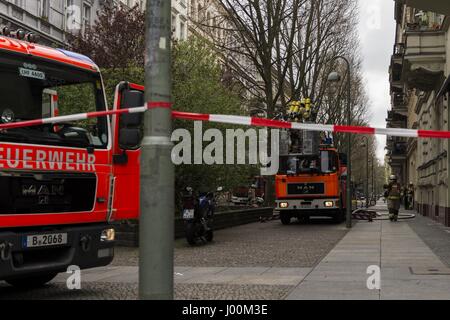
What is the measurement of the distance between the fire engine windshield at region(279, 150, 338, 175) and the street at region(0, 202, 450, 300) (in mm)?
5856

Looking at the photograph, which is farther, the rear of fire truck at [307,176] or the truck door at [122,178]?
the rear of fire truck at [307,176]

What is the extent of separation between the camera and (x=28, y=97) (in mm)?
6805

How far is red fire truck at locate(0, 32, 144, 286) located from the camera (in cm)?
632

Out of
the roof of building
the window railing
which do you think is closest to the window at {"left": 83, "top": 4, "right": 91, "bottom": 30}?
the window railing

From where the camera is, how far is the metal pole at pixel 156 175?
4113 millimetres

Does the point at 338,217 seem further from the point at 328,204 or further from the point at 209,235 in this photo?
the point at 209,235

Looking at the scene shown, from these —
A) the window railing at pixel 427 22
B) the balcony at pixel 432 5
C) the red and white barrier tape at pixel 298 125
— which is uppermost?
the window railing at pixel 427 22

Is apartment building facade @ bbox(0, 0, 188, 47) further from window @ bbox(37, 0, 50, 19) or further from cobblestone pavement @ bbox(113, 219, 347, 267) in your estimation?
cobblestone pavement @ bbox(113, 219, 347, 267)

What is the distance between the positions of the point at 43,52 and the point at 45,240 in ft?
7.15

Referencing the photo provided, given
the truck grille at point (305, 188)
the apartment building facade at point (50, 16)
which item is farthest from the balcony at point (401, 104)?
the truck grille at point (305, 188)

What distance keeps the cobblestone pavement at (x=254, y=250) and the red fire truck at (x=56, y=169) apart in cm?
383

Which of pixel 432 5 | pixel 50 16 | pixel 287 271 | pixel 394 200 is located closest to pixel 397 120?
pixel 394 200

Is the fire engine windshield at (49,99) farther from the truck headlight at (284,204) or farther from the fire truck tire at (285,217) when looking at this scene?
the fire truck tire at (285,217)
